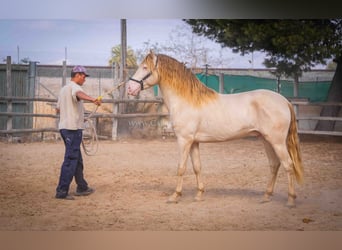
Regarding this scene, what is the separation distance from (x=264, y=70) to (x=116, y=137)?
1.43 meters

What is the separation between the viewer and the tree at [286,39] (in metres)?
4.53

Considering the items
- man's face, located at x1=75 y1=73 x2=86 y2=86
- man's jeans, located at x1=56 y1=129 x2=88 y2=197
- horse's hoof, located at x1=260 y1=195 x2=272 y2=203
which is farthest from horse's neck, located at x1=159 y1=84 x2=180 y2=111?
horse's hoof, located at x1=260 y1=195 x2=272 y2=203

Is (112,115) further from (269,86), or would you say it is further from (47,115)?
(269,86)

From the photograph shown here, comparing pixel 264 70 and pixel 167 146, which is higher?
pixel 264 70

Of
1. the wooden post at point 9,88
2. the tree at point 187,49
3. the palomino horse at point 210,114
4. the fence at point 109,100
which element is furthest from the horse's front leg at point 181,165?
the wooden post at point 9,88

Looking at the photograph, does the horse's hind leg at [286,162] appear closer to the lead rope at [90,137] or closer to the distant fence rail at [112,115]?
the distant fence rail at [112,115]

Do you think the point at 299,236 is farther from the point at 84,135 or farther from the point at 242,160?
the point at 84,135

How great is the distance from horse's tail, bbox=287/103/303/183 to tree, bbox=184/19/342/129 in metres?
0.31

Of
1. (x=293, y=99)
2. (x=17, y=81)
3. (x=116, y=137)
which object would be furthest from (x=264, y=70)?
(x=17, y=81)

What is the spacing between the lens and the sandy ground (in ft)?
14.4

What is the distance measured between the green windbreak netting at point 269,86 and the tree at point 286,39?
6 cm

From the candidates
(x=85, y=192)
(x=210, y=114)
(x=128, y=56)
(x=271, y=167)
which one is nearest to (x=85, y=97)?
(x=128, y=56)

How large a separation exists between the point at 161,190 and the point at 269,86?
1.31m

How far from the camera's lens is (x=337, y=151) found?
4.58 m
